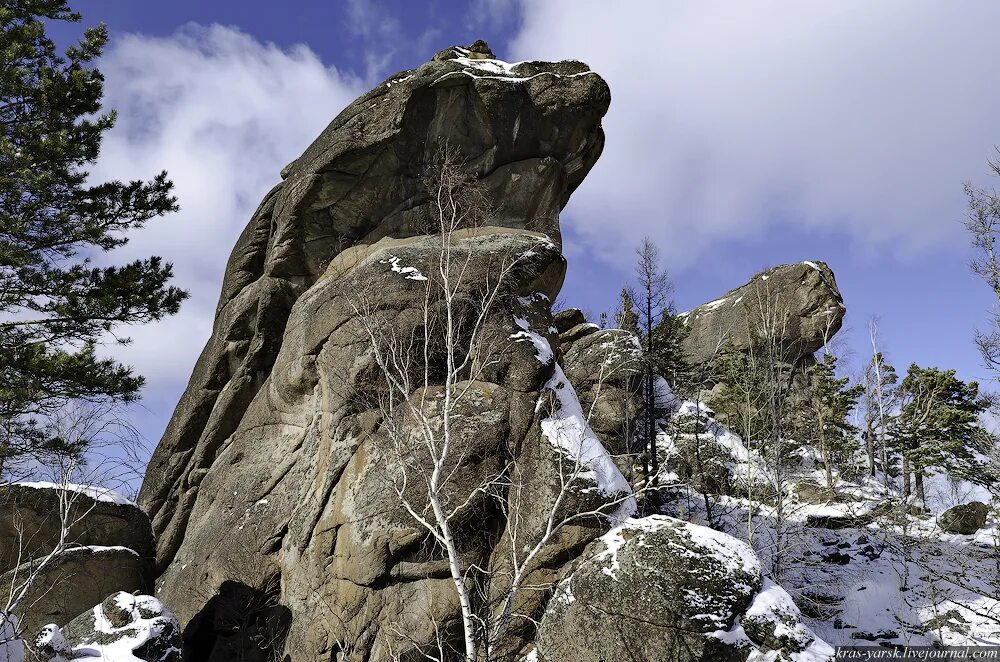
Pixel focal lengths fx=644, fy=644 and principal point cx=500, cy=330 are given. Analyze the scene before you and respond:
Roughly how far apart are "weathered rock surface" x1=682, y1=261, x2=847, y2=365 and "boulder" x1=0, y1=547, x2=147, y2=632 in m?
26.0

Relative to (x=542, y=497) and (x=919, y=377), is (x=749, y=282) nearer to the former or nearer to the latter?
(x=919, y=377)

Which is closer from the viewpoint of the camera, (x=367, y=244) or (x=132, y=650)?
(x=132, y=650)

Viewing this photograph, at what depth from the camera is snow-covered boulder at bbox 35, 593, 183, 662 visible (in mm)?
11133

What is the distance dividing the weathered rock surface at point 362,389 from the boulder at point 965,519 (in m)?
16.1

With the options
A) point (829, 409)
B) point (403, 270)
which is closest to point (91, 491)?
point (403, 270)

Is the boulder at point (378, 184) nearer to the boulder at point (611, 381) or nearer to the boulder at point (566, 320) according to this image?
the boulder at point (611, 381)

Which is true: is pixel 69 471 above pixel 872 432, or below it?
below

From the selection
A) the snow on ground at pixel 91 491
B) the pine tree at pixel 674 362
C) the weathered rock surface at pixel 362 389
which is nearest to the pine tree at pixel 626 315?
the pine tree at pixel 674 362

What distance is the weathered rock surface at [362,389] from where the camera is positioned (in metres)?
13.0

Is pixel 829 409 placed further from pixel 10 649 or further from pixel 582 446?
pixel 10 649

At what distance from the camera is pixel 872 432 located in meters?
30.8

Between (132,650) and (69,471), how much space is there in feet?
11.0

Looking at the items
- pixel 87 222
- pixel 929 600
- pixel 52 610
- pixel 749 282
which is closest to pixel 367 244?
pixel 87 222

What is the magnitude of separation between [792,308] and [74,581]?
3211 centimetres
